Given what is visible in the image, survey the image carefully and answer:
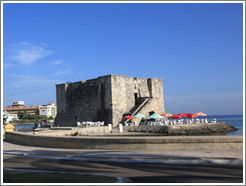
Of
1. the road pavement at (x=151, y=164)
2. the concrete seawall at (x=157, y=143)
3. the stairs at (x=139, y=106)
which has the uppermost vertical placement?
the stairs at (x=139, y=106)

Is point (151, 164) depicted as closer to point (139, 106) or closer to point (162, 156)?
point (162, 156)

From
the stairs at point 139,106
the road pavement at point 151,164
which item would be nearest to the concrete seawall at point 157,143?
the road pavement at point 151,164

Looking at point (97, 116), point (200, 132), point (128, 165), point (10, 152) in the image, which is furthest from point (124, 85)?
point (128, 165)

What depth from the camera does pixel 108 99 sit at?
37.1 m

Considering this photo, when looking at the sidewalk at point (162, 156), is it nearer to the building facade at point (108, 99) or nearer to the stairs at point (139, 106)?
the stairs at point (139, 106)

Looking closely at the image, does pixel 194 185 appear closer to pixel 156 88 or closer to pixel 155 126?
pixel 155 126

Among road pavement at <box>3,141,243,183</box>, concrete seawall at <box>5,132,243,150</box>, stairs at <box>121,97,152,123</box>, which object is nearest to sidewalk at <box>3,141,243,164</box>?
road pavement at <box>3,141,243,183</box>

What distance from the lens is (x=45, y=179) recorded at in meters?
6.49

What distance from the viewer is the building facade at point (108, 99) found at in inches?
1457

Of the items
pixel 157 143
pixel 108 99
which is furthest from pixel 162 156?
pixel 108 99

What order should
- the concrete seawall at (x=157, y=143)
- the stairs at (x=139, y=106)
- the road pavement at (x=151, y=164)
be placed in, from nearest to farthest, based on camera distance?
1. the road pavement at (x=151, y=164)
2. the concrete seawall at (x=157, y=143)
3. the stairs at (x=139, y=106)

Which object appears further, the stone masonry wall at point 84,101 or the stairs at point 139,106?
the stone masonry wall at point 84,101

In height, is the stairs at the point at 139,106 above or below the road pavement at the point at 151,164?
above

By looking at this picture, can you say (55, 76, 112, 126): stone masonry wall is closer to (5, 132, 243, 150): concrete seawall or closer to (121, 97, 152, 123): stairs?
(121, 97, 152, 123): stairs
